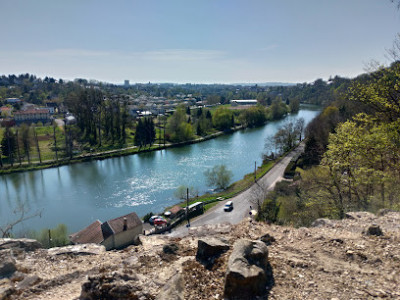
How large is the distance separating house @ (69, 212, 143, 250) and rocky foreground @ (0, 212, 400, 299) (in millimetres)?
8646

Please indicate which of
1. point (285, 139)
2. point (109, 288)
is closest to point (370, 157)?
point (109, 288)

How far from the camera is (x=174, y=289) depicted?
3.95m

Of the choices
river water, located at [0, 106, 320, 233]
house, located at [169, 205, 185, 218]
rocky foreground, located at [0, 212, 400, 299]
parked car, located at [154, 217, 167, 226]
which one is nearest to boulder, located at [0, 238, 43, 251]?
rocky foreground, located at [0, 212, 400, 299]

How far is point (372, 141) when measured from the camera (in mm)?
8695

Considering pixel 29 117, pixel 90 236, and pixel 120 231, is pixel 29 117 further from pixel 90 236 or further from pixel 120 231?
pixel 120 231

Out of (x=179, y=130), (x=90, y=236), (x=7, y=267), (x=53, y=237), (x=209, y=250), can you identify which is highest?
(x=209, y=250)

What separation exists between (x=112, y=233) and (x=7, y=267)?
32.1ft

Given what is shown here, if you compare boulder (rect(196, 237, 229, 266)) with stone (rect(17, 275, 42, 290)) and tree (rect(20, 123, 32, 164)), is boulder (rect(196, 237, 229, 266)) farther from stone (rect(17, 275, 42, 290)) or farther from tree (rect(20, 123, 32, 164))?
tree (rect(20, 123, 32, 164))

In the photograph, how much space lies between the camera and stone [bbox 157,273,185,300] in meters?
3.83

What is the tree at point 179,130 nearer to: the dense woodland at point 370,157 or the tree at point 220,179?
the tree at point 220,179

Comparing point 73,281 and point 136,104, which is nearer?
point 73,281

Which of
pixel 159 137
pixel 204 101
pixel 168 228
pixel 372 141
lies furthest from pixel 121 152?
pixel 204 101

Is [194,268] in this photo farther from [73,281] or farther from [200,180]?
[200,180]

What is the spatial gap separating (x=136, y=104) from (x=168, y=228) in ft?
→ 138
